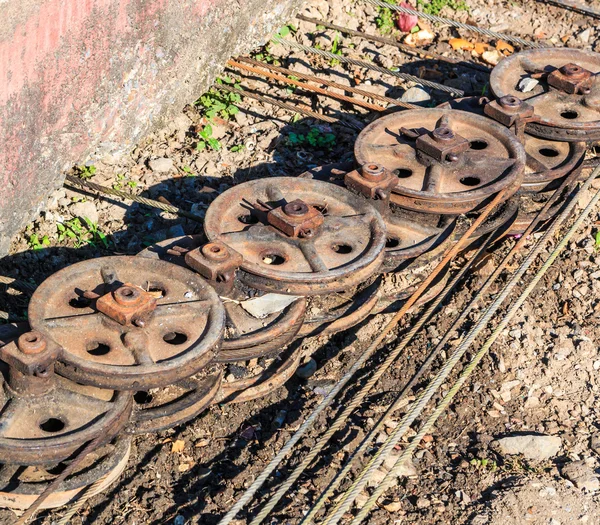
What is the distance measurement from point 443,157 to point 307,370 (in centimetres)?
160

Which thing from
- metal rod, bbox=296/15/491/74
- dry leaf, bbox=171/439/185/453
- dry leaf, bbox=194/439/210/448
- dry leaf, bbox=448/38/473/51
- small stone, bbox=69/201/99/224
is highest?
metal rod, bbox=296/15/491/74

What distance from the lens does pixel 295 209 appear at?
5211 millimetres

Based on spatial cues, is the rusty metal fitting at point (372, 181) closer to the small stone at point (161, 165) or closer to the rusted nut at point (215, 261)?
the rusted nut at point (215, 261)

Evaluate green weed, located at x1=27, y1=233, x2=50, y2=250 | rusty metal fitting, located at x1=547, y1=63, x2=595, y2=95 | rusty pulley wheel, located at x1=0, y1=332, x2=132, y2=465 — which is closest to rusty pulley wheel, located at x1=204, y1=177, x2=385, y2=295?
rusty pulley wheel, located at x1=0, y1=332, x2=132, y2=465

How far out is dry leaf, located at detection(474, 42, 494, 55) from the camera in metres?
9.02

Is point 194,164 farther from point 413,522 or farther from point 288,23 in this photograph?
point 413,522

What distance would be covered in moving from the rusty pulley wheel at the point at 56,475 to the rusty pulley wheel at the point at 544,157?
3249 millimetres

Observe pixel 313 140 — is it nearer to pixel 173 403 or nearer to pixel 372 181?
pixel 372 181

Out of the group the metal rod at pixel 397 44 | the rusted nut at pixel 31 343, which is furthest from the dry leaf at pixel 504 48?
the rusted nut at pixel 31 343

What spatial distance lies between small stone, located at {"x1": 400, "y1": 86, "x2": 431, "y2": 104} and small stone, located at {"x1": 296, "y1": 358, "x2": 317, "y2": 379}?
301 centimetres

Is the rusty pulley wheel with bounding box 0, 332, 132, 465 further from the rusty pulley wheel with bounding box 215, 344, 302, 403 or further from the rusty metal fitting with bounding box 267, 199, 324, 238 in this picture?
the rusty metal fitting with bounding box 267, 199, 324, 238

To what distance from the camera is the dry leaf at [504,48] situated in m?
9.09

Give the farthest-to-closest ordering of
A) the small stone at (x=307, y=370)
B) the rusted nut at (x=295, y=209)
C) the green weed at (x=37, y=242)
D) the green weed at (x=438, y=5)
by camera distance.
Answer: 1. the green weed at (x=438, y=5)
2. the green weed at (x=37, y=242)
3. the small stone at (x=307, y=370)
4. the rusted nut at (x=295, y=209)

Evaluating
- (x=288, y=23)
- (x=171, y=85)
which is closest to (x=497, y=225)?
(x=171, y=85)
